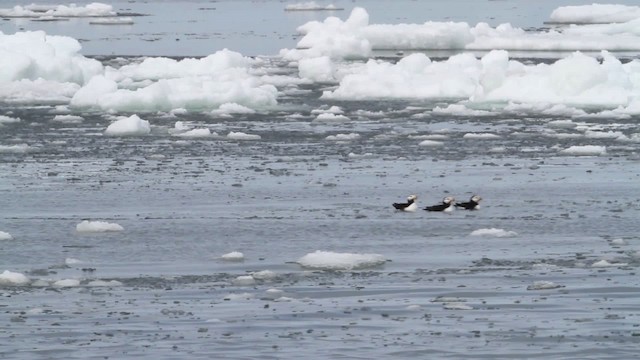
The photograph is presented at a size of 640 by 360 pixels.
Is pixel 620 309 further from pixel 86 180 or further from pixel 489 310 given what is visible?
pixel 86 180

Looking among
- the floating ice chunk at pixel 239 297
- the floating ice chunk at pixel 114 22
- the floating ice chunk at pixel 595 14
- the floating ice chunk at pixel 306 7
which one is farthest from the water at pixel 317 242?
the floating ice chunk at pixel 306 7

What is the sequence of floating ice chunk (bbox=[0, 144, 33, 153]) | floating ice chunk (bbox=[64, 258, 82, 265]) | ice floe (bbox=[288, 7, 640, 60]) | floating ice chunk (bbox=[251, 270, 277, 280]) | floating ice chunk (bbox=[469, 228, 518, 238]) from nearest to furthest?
1. floating ice chunk (bbox=[251, 270, 277, 280])
2. floating ice chunk (bbox=[64, 258, 82, 265])
3. floating ice chunk (bbox=[469, 228, 518, 238])
4. floating ice chunk (bbox=[0, 144, 33, 153])
5. ice floe (bbox=[288, 7, 640, 60])

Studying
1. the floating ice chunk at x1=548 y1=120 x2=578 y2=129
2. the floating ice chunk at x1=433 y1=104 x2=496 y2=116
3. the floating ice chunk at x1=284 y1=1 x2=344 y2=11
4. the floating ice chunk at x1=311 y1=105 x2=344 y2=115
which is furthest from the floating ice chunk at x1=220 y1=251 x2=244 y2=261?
the floating ice chunk at x1=284 y1=1 x2=344 y2=11

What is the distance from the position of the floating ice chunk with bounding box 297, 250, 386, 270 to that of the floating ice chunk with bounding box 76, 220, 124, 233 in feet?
8.54

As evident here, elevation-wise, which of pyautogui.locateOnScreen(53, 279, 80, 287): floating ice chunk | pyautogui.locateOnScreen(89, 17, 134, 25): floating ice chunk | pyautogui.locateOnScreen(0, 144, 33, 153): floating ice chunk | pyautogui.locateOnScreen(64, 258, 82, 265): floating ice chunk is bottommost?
pyautogui.locateOnScreen(53, 279, 80, 287): floating ice chunk

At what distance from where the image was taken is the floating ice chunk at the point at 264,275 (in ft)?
38.7

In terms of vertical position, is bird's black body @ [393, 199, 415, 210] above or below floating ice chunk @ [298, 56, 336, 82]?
below

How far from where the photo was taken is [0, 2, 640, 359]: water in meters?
9.77

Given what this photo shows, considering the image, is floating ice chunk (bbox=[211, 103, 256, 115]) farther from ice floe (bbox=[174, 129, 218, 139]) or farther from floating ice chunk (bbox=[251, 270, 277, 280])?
floating ice chunk (bbox=[251, 270, 277, 280])

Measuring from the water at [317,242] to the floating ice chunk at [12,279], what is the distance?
0.53 feet

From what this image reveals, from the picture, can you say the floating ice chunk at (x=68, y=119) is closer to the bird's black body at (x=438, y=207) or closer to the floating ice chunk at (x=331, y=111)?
the floating ice chunk at (x=331, y=111)

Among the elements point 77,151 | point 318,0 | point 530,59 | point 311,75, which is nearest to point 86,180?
point 77,151

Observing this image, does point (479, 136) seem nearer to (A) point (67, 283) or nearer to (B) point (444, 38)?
(A) point (67, 283)

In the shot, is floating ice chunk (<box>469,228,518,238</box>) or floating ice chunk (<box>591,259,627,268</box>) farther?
floating ice chunk (<box>469,228,518,238</box>)
